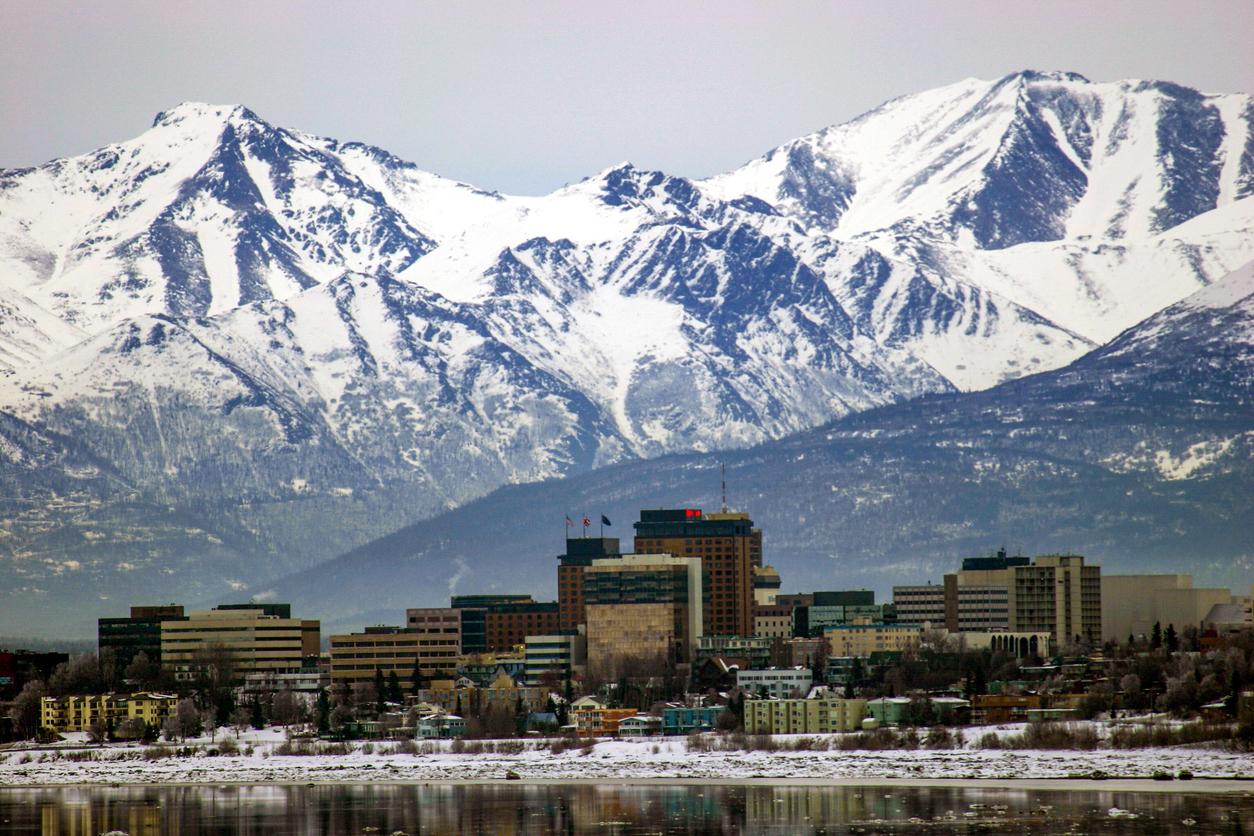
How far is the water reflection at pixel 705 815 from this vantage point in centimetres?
16675

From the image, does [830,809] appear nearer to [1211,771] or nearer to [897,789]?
[897,789]

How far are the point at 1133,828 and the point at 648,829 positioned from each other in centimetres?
3346

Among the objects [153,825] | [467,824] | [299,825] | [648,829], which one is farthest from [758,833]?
[153,825]

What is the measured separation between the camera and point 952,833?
16050cm

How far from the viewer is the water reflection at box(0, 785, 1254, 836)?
6565 inches

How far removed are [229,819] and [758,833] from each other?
4557 cm

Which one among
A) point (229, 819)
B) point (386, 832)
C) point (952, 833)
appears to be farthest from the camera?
point (229, 819)

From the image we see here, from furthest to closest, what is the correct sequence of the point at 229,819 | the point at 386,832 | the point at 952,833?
the point at 229,819 < the point at 386,832 < the point at 952,833

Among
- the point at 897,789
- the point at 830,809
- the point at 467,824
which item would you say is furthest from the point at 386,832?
the point at 897,789

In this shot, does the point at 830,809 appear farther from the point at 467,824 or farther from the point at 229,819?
the point at 229,819

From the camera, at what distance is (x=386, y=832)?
6796 inches

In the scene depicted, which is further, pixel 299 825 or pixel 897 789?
pixel 897 789

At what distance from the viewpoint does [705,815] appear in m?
179

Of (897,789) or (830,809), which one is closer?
(830,809)
